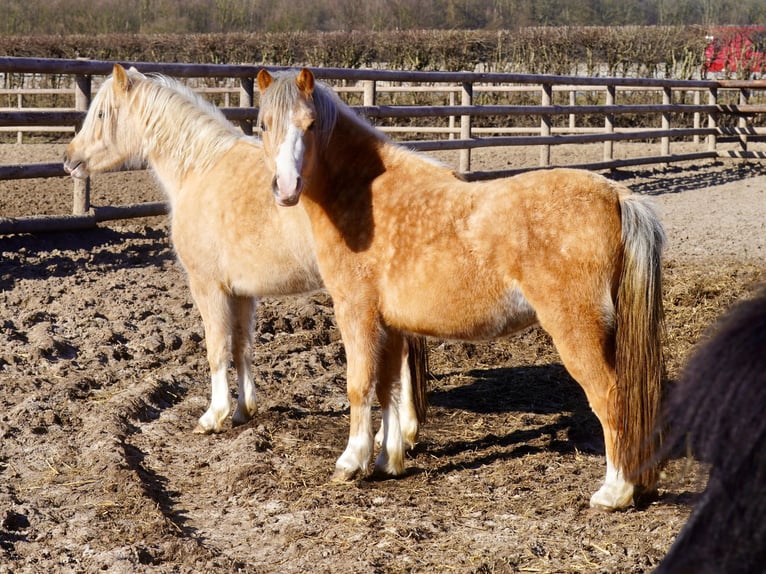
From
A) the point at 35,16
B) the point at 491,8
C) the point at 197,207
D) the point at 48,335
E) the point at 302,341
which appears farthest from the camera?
the point at 491,8

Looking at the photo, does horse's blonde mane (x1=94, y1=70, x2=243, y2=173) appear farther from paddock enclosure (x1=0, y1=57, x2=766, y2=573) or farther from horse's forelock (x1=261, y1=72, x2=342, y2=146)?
paddock enclosure (x1=0, y1=57, x2=766, y2=573)

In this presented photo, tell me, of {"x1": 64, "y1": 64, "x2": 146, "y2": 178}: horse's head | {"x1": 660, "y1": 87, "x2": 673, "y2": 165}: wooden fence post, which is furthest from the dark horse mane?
{"x1": 660, "y1": 87, "x2": 673, "y2": 165}: wooden fence post

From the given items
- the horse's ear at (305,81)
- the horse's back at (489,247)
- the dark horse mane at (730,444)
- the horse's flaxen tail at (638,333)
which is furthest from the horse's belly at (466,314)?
the dark horse mane at (730,444)

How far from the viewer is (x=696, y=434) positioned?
1.20 meters

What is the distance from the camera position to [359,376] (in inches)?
153

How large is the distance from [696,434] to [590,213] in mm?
2223

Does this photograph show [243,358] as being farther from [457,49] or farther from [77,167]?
[457,49]

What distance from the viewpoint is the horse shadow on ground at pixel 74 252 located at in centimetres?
680

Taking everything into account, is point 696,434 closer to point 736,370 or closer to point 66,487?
point 736,370

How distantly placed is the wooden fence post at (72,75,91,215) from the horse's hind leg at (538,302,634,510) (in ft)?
17.7

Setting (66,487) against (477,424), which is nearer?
(66,487)

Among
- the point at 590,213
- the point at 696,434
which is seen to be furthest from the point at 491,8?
the point at 696,434

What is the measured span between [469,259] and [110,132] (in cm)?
245

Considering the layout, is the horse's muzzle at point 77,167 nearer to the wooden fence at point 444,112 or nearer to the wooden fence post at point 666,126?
the wooden fence at point 444,112
